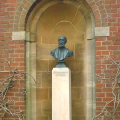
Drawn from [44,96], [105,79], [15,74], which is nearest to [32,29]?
[15,74]

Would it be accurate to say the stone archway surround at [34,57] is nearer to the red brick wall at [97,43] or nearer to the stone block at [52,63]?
the red brick wall at [97,43]

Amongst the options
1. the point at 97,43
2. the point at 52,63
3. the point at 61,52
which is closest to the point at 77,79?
the point at 52,63

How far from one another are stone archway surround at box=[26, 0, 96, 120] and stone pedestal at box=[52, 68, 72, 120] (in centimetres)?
63

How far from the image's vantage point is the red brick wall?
18.0 ft

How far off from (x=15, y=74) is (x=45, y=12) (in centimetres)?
175

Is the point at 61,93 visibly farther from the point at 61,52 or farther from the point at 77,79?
the point at 61,52

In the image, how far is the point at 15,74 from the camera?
5.74 metres

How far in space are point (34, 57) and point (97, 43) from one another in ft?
5.26

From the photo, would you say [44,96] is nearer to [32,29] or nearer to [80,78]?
[80,78]

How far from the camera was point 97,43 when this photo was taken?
18.2ft

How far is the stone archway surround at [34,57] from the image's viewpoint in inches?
228

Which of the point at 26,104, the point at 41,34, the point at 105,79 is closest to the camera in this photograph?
the point at 105,79

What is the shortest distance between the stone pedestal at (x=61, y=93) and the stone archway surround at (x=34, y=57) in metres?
0.63

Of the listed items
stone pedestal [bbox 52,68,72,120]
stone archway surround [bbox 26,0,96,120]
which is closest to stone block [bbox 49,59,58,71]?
stone archway surround [bbox 26,0,96,120]
